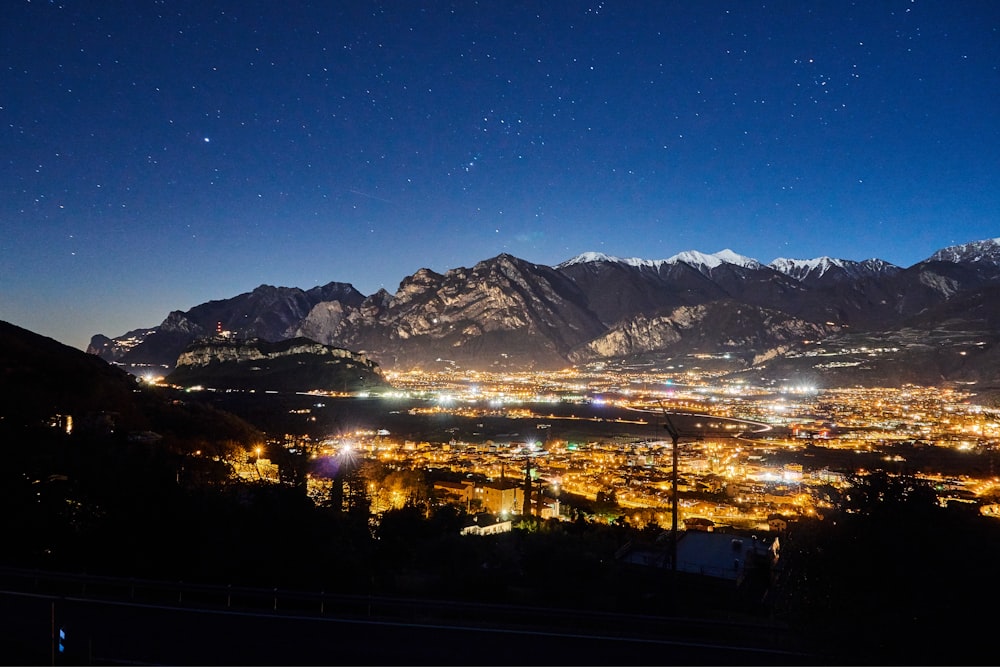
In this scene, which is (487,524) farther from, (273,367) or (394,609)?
(273,367)

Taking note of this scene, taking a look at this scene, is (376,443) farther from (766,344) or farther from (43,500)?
(766,344)

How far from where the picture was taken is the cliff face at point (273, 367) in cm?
11731

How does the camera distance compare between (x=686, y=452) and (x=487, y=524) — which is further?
(x=686, y=452)

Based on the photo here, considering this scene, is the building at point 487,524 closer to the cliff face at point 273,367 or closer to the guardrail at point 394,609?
the guardrail at point 394,609

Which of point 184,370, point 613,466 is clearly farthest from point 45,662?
point 184,370

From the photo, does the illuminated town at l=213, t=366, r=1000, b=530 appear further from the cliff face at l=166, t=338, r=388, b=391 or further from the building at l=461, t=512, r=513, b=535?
the cliff face at l=166, t=338, r=388, b=391

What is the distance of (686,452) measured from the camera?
57.6 meters

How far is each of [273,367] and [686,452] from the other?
96.2m

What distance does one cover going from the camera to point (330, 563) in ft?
43.4

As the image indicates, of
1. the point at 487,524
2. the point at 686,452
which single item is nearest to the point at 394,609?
the point at 487,524

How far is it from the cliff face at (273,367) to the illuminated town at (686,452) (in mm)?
14399

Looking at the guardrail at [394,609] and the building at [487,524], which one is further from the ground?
the guardrail at [394,609]

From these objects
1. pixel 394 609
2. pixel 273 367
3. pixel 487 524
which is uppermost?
pixel 273 367

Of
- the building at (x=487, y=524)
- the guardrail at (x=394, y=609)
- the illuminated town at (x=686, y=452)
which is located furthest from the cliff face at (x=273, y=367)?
the guardrail at (x=394, y=609)
